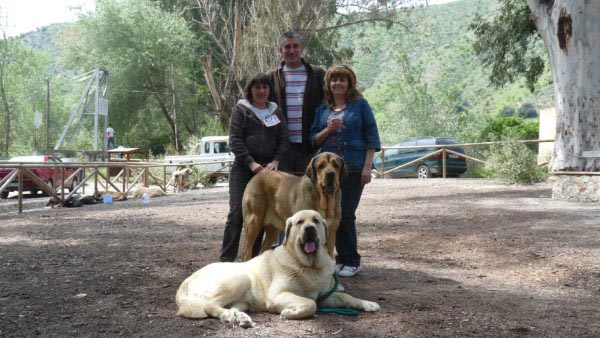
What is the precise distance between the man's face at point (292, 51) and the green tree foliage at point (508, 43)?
17.4 m

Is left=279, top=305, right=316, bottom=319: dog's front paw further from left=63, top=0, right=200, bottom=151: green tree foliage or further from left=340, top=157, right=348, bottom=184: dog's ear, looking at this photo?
left=63, top=0, right=200, bottom=151: green tree foliage

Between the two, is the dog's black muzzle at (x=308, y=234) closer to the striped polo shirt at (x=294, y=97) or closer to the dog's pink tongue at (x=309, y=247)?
the dog's pink tongue at (x=309, y=247)

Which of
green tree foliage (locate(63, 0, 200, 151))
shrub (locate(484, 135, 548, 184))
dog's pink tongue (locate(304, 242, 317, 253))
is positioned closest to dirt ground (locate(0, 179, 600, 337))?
dog's pink tongue (locate(304, 242, 317, 253))

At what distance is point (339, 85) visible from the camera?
18.1 feet

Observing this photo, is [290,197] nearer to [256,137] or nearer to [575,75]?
[256,137]

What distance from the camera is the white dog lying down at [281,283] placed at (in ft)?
13.9

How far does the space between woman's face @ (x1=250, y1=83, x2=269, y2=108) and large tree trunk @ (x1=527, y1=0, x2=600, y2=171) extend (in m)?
8.80

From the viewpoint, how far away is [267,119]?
5531mm

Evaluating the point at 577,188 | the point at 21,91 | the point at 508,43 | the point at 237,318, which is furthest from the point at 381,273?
the point at 21,91

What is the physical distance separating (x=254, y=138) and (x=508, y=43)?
1912 centimetres

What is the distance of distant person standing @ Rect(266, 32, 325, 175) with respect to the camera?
5816 mm

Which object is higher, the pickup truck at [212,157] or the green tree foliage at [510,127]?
the green tree foliage at [510,127]

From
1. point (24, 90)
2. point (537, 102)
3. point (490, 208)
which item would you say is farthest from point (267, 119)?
point (537, 102)

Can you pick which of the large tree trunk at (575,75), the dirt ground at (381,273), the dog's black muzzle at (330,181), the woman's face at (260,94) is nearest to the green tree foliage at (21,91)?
the dirt ground at (381,273)
